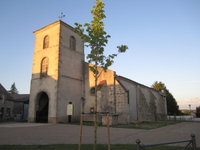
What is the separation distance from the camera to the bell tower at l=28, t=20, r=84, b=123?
2070cm

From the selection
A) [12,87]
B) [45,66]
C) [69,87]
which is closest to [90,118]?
[69,87]

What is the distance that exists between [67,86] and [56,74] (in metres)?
2.22

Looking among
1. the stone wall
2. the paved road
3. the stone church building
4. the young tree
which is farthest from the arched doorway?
the young tree

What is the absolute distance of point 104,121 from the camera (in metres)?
17.4

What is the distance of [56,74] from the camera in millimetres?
21016

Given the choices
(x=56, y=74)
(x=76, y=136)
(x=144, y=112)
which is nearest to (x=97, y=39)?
(x=76, y=136)

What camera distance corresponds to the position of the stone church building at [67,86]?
67.3 feet

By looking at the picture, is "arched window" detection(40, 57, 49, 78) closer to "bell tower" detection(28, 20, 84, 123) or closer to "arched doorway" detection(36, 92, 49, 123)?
"bell tower" detection(28, 20, 84, 123)

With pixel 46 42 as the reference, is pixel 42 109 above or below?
below

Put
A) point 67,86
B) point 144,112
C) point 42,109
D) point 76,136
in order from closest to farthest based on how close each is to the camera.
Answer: point 76,136 < point 67,86 < point 42,109 < point 144,112

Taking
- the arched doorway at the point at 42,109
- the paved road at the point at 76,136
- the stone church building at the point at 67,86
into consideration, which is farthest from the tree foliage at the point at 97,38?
the arched doorway at the point at 42,109

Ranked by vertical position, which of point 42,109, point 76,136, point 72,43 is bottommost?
point 76,136

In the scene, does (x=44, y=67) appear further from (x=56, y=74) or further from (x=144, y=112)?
(x=144, y=112)

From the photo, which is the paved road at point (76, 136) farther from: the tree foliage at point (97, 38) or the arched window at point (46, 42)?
the arched window at point (46, 42)
